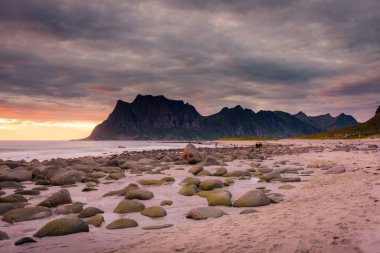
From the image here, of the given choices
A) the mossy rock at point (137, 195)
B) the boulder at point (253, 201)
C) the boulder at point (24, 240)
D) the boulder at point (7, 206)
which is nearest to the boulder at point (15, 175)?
the boulder at point (7, 206)

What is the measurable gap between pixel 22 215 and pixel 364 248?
9.19 metres

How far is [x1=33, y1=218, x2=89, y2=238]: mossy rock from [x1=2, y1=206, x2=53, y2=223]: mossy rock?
2.05m

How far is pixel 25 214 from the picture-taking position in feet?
30.8

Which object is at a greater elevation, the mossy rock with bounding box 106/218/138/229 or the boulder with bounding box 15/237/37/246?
the boulder with bounding box 15/237/37/246

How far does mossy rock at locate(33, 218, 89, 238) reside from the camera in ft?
24.8

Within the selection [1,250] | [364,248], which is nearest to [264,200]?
[364,248]

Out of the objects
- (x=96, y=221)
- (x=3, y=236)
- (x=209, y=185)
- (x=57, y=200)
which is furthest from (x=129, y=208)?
(x=209, y=185)

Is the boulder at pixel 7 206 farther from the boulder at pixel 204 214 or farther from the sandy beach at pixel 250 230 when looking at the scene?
the boulder at pixel 204 214

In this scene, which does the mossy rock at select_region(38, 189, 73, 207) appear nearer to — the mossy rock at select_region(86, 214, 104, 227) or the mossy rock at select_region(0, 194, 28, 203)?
the mossy rock at select_region(0, 194, 28, 203)

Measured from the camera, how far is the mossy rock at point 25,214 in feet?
30.1

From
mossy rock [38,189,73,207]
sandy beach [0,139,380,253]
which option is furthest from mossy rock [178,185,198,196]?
mossy rock [38,189,73,207]

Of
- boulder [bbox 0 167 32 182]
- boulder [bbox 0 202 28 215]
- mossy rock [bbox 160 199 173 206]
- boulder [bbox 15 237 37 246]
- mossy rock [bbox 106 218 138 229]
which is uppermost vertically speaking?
boulder [bbox 0 167 32 182]

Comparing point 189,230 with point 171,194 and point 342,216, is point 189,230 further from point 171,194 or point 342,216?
point 171,194

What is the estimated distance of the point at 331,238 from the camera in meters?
5.99
